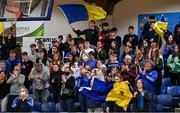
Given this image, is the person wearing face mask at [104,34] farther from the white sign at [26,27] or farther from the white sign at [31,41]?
the white sign at [26,27]

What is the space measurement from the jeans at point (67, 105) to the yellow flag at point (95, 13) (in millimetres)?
4360

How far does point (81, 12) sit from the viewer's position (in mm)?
18969

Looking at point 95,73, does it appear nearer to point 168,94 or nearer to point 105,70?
point 105,70

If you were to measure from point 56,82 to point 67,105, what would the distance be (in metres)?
0.83

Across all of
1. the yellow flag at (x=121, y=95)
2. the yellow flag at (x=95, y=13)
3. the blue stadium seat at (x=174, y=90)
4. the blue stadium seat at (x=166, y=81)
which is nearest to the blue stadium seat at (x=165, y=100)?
the blue stadium seat at (x=174, y=90)

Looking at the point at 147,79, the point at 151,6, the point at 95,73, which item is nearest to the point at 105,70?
the point at 95,73

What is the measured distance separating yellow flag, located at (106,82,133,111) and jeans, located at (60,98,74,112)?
129cm

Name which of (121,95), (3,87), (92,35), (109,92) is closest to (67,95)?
(109,92)

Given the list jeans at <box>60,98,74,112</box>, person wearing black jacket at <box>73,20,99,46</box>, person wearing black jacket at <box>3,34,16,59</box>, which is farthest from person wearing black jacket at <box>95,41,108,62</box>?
person wearing black jacket at <box>3,34,16,59</box>

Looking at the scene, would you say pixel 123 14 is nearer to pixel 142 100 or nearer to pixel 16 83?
pixel 16 83

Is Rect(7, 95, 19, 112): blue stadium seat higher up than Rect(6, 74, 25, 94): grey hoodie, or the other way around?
Rect(6, 74, 25, 94): grey hoodie

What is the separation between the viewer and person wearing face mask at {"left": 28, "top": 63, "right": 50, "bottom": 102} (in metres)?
15.3

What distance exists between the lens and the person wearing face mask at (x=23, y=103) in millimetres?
14234

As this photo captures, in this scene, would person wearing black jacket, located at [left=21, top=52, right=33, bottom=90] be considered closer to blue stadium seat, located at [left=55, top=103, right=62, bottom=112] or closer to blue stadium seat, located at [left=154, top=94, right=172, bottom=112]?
blue stadium seat, located at [left=55, top=103, right=62, bottom=112]
